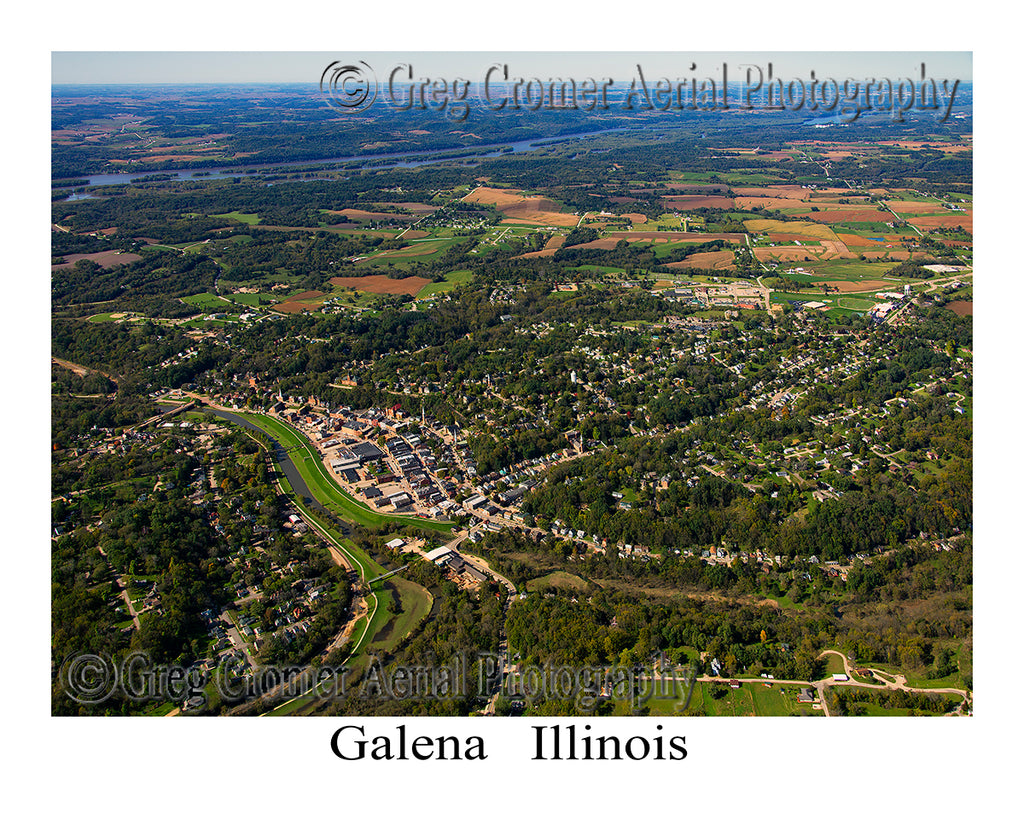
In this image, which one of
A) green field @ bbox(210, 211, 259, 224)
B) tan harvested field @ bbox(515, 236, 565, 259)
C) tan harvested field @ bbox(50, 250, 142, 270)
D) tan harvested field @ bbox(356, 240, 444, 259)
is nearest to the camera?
tan harvested field @ bbox(50, 250, 142, 270)

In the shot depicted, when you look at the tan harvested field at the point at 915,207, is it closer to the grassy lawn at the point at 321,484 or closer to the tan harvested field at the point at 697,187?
the tan harvested field at the point at 697,187

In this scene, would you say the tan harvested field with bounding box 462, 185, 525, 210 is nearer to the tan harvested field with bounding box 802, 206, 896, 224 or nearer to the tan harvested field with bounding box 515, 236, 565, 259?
the tan harvested field with bounding box 515, 236, 565, 259

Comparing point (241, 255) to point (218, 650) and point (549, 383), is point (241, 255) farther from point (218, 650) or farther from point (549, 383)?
point (218, 650)

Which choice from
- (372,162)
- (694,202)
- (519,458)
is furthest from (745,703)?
(372,162)

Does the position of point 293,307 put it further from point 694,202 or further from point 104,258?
point 694,202

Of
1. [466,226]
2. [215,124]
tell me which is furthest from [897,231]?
[215,124]

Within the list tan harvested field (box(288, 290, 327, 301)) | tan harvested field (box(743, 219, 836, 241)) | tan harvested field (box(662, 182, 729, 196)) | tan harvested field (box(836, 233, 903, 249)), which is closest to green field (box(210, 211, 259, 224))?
tan harvested field (box(288, 290, 327, 301))

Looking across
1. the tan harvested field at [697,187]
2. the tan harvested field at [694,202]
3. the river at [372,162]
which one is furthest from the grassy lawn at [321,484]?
the tan harvested field at [697,187]
